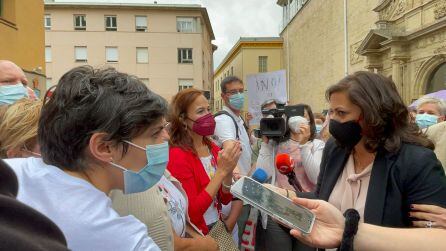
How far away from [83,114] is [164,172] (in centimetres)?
89

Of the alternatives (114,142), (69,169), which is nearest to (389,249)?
(114,142)

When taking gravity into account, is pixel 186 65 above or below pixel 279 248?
above

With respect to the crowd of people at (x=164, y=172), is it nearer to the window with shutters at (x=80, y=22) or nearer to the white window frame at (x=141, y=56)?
the white window frame at (x=141, y=56)

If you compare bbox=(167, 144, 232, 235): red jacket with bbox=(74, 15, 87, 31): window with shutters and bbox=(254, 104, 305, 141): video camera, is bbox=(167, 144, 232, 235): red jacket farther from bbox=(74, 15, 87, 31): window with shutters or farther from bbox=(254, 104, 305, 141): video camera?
bbox=(74, 15, 87, 31): window with shutters

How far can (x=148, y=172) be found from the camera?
67.1 inches

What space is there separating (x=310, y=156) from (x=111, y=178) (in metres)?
2.61

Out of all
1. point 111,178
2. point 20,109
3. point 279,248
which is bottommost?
point 279,248

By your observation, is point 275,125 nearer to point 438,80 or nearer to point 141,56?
point 438,80

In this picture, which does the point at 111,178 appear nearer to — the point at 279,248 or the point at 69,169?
the point at 69,169

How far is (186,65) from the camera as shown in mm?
35812

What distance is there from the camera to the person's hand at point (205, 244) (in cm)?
238

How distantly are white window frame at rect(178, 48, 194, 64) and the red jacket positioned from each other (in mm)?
33402

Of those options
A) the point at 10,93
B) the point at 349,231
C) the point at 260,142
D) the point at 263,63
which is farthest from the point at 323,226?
the point at 263,63

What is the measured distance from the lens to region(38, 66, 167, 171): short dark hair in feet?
4.56
